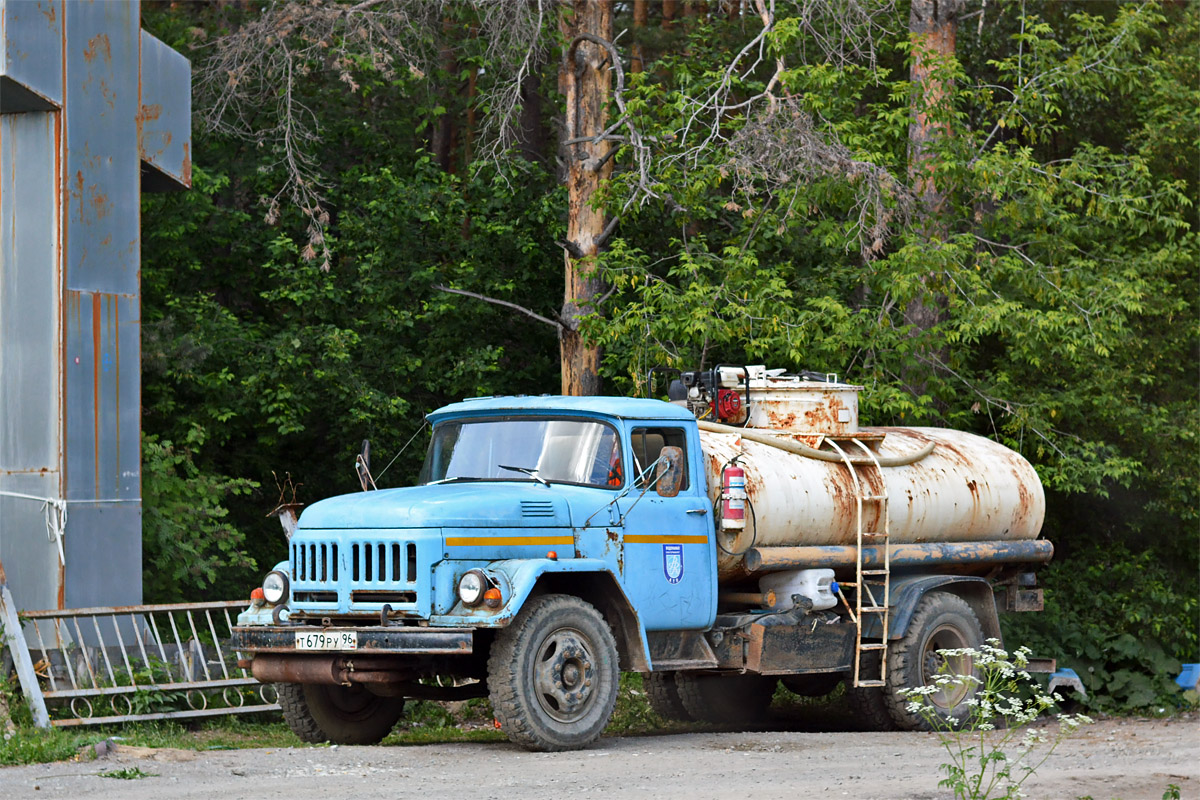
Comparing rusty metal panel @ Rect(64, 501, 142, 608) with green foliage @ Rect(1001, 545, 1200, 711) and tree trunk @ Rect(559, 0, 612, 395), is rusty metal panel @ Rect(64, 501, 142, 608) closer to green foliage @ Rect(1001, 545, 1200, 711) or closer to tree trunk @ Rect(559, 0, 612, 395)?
tree trunk @ Rect(559, 0, 612, 395)

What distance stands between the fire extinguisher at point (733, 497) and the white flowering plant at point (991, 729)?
181cm

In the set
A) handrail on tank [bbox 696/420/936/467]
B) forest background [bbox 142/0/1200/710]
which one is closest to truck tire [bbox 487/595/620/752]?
handrail on tank [bbox 696/420/936/467]

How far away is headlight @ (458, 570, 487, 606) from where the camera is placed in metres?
9.77

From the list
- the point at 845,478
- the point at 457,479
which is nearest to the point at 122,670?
the point at 457,479

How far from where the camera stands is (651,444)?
11375 mm

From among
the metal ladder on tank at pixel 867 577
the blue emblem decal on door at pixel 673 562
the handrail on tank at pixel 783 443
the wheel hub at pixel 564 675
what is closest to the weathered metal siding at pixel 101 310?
the wheel hub at pixel 564 675

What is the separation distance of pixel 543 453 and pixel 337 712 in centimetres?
240

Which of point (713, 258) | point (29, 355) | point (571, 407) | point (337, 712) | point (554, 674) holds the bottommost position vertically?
point (337, 712)

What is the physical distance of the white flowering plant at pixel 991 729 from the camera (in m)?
7.39

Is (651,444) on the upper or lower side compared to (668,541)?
upper

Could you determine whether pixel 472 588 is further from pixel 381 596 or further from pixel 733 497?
pixel 733 497

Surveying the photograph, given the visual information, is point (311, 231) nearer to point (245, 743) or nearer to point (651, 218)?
point (651, 218)

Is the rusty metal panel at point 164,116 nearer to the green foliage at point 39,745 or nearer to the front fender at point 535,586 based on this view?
the green foliage at point 39,745

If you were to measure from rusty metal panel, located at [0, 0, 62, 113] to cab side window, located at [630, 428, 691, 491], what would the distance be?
5796 millimetres
